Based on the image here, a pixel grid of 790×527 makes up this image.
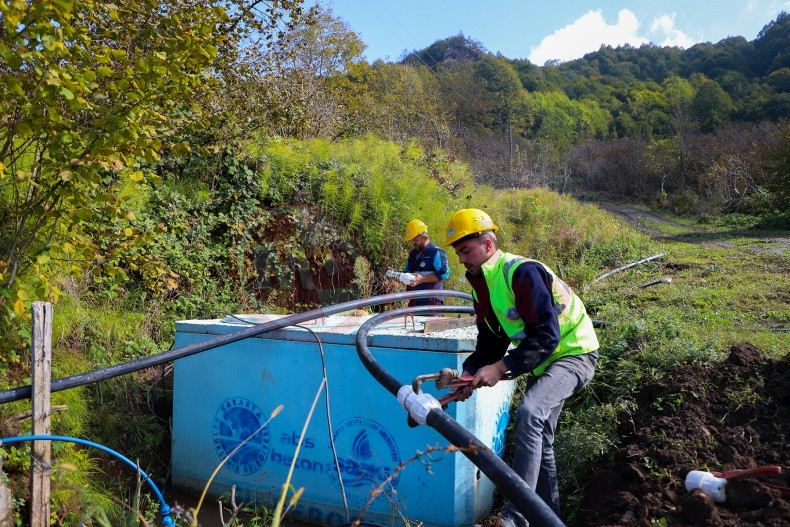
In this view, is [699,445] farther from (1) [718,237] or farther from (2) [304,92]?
(1) [718,237]

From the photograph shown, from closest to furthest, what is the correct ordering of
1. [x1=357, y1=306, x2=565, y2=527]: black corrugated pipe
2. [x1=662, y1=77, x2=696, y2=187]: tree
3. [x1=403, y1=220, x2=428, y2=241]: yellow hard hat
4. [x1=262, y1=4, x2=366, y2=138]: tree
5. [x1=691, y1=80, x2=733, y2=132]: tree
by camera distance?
1. [x1=357, y1=306, x2=565, y2=527]: black corrugated pipe
2. [x1=403, y1=220, x2=428, y2=241]: yellow hard hat
3. [x1=262, y1=4, x2=366, y2=138]: tree
4. [x1=662, y1=77, x2=696, y2=187]: tree
5. [x1=691, y1=80, x2=733, y2=132]: tree

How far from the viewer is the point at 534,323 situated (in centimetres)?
311

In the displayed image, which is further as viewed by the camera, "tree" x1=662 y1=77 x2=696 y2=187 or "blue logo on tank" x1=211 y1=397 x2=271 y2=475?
"tree" x1=662 y1=77 x2=696 y2=187

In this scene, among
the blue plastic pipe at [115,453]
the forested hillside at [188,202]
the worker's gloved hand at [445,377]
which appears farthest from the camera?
the forested hillside at [188,202]

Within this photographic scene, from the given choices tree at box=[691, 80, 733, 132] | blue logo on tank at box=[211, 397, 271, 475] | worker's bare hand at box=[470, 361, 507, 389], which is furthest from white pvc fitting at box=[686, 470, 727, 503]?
tree at box=[691, 80, 733, 132]

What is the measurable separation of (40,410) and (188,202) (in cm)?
445

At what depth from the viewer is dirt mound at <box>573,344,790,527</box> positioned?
278 cm

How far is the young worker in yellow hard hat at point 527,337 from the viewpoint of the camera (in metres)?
3.10

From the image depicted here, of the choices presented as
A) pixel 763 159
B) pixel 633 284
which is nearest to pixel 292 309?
pixel 633 284

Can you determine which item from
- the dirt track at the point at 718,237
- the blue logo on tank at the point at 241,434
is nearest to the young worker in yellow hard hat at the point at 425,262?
the blue logo on tank at the point at 241,434

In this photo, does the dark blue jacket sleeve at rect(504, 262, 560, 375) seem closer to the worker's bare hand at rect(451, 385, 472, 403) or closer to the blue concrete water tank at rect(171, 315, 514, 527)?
the worker's bare hand at rect(451, 385, 472, 403)

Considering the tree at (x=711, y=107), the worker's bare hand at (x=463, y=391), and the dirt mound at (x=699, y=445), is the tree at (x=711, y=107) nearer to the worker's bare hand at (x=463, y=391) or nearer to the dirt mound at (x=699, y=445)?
the dirt mound at (x=699, y=445)

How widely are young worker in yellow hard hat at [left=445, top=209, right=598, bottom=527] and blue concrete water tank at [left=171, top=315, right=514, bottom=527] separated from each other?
743 mm

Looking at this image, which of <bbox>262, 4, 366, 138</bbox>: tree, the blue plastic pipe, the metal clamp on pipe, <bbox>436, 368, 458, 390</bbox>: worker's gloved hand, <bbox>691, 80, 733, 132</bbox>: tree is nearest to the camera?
the metal clamp on pipe
